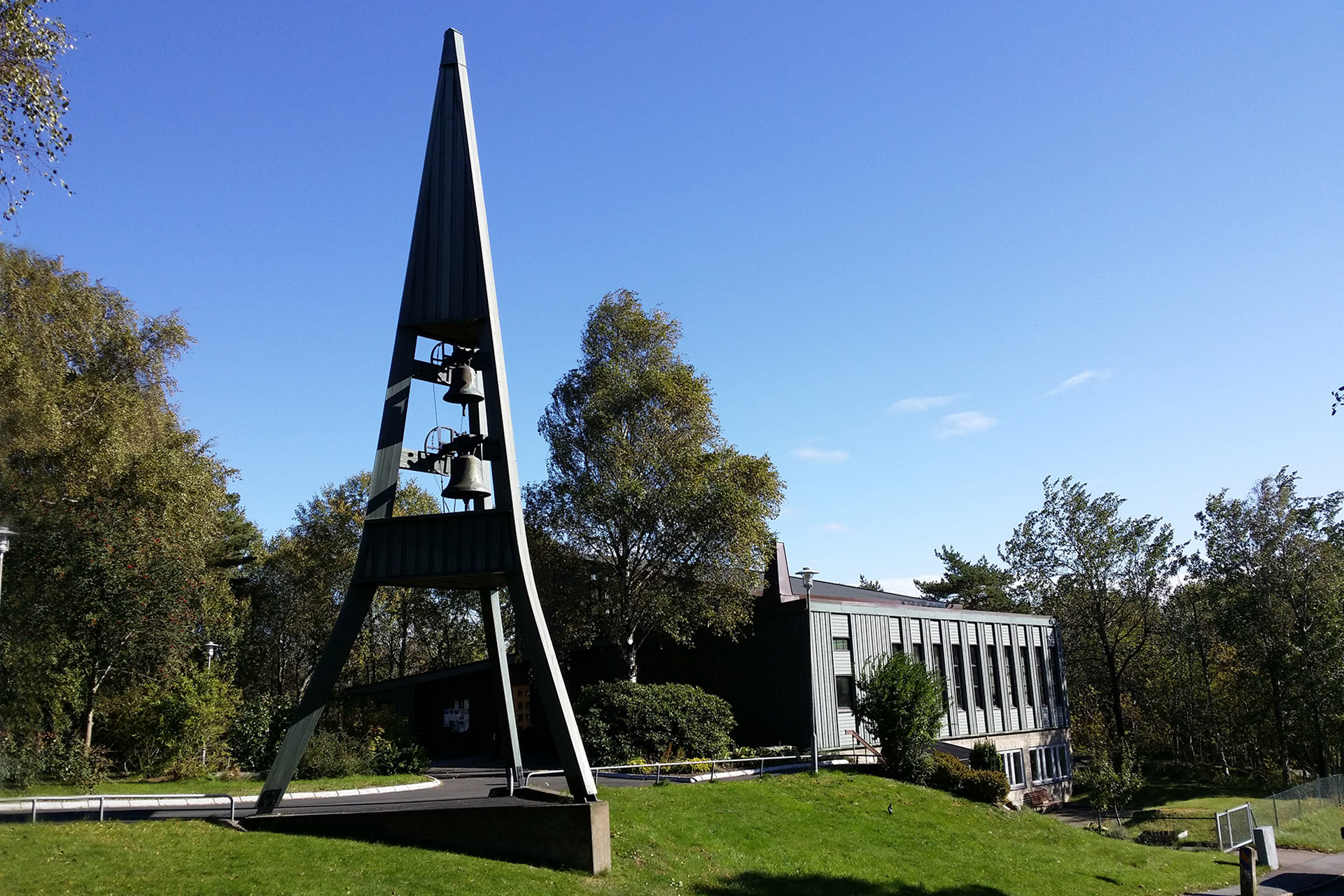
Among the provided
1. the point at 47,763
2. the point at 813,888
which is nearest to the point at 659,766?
the point at 813,888

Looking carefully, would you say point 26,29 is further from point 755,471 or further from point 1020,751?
point 1020,751

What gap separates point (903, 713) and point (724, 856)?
34.4ft

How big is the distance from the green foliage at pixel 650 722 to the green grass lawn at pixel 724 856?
14.2ft

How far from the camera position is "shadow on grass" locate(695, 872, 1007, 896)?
14805mm

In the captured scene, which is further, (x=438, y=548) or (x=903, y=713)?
(x=903, y=713)

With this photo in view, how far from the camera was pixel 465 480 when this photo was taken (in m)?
16.5

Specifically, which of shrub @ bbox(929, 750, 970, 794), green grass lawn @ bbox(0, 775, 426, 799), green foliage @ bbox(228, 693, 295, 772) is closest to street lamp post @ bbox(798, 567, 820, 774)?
shrub @ bbox(929, 750, 970, 794)

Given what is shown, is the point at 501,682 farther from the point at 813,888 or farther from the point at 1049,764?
the point at 1049,764

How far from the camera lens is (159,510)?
27609 mm

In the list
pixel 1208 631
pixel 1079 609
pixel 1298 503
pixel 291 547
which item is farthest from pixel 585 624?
pixel 1208 631

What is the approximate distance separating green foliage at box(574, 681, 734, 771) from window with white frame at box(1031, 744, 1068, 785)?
17669 mm

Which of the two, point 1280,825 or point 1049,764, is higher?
point 1049,764

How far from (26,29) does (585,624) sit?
77.7 feet

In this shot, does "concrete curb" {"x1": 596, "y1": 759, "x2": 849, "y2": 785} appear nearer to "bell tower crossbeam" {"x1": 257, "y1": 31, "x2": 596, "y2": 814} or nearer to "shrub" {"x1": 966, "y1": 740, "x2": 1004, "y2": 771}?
"shrub" {"x1": 966, "y1": 740, "x2": 1004, "y2": 771}
